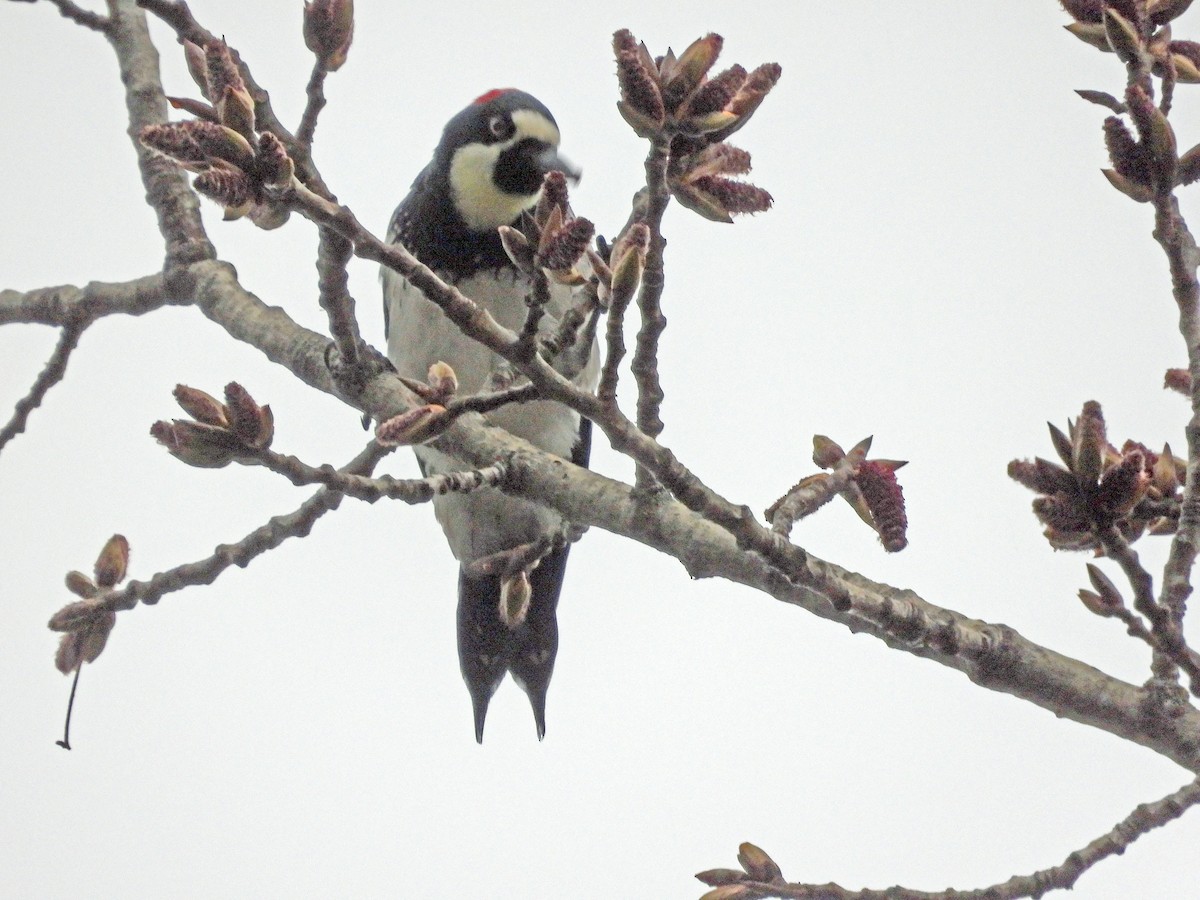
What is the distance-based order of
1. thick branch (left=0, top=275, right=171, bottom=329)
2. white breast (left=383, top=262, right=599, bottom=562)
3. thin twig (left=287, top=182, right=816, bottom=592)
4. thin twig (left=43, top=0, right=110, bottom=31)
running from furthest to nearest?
white breast (left=383, top=262, right=599, bottom=562) → thick branch (left=0, top=275, right=171, bottom=329) → thin twig (left=43, top=0, right=110, bottom=31) → thin twig (left=287, top=182, right=816, bottom=592)

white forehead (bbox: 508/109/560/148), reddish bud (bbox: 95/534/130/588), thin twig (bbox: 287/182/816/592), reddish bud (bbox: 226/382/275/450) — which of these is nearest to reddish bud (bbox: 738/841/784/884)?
thin twig (bbox: 287/182/816/592)

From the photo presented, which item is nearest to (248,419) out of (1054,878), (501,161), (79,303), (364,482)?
(364,482)

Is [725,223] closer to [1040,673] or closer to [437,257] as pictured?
[1040,673]

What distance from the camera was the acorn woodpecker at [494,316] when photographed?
125 inches

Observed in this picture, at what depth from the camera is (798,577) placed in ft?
4.59

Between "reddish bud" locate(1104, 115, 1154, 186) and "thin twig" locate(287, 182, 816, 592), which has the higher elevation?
"reddish bud" locate(1104, 115, 1154, 186)

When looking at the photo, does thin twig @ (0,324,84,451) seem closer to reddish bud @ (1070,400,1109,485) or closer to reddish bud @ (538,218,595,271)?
reddish bud @ (538,218,595,271)

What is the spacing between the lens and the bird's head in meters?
3.19

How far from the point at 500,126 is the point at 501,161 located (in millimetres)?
117

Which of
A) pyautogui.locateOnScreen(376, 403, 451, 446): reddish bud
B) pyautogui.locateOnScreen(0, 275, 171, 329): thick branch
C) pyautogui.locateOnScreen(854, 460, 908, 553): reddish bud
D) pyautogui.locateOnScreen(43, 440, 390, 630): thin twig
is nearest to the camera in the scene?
pyautogui.locateOnScreen(376, 403, 451, 446): reddish bud

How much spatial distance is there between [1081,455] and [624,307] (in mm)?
481

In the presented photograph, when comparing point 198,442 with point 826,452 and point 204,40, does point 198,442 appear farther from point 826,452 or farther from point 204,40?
point 826,452

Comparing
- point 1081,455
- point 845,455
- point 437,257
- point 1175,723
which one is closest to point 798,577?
point 845,455

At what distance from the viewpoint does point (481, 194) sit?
322 centimetres
